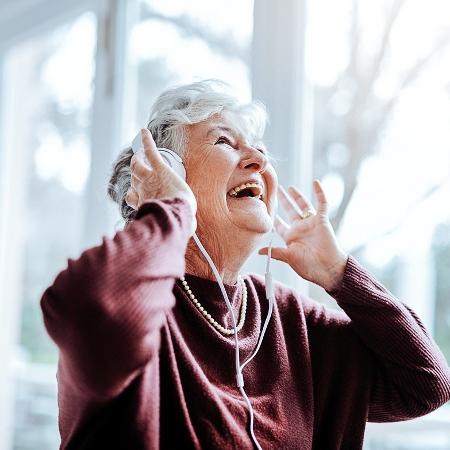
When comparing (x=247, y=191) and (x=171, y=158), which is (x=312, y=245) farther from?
(x=171, y=158)

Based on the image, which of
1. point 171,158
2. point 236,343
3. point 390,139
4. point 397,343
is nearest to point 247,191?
point 171,158

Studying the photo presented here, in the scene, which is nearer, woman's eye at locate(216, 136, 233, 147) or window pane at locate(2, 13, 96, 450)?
woman's eye at locate(216, 136, 233, 147)

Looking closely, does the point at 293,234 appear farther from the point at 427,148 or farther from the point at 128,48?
the point at 128,48

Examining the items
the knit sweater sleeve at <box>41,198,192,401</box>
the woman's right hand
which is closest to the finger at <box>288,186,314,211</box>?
the woman's right hand

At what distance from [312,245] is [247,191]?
0.59 feet

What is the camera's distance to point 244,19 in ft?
6.10

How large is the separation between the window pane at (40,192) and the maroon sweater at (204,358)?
151 centimetres

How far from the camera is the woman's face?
1.25 metres

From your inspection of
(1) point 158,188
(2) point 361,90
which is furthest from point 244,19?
(1) point 158,188

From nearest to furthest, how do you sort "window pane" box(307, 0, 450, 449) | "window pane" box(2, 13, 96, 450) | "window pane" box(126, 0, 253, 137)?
"window pane" box(307, 0, 450, 449), "window pane" box(126, 0, 253, 137), "window pane" box(2, 13, 96, 450)

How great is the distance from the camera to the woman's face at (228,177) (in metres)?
1.25

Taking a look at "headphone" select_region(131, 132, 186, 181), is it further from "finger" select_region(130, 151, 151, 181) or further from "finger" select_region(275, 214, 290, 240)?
"finger" select_region(275, 214, 290, 240)

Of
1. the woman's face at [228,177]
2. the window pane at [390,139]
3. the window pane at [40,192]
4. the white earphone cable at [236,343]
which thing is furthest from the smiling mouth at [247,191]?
the window pane at [40,192]

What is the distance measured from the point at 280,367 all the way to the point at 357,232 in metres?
0.53
